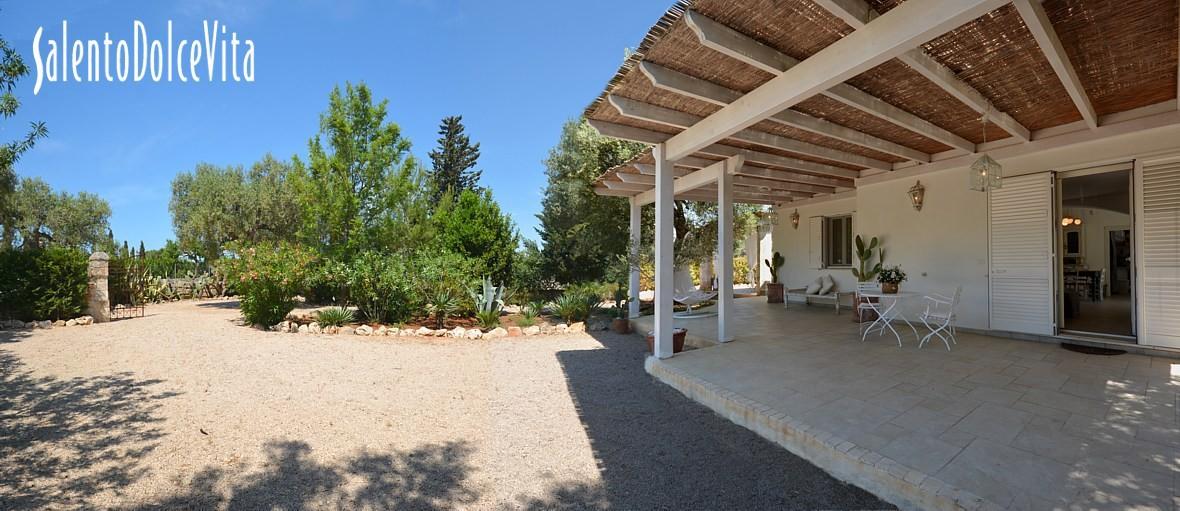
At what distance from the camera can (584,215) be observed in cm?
1331

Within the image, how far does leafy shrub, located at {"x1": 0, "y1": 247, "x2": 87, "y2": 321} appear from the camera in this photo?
8547 mm

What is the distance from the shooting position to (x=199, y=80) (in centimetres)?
668

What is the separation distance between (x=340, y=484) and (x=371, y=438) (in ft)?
2.39

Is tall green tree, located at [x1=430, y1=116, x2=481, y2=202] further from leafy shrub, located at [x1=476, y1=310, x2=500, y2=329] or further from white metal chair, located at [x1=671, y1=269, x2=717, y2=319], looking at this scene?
white metal chair, located at [x1=671, y1=269, x2=717, y2=319]

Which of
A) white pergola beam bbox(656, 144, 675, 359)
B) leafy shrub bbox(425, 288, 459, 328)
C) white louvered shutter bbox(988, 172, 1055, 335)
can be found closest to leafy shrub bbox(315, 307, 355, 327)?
leafy shrub bbox(425, 288, 459, 328)

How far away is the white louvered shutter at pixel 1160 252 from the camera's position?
477cm

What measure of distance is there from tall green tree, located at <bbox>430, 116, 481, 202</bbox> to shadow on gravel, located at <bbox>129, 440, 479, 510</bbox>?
2274 cm

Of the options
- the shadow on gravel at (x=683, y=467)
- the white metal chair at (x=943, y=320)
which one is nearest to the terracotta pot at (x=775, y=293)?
the white metal chair at (x=943, y=320)

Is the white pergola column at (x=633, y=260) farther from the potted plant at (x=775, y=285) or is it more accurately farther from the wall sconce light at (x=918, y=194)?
the wall sconce light at (x=918, y=194)

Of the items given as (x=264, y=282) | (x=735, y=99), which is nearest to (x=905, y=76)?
(x=735, y=99)

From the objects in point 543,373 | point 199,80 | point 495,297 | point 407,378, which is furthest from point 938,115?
point 199,80

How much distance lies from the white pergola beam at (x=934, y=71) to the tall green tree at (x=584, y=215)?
7726 millimetres

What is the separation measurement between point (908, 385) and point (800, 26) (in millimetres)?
3024

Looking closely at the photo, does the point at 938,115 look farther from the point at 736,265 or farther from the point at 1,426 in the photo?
the point at 736,265
